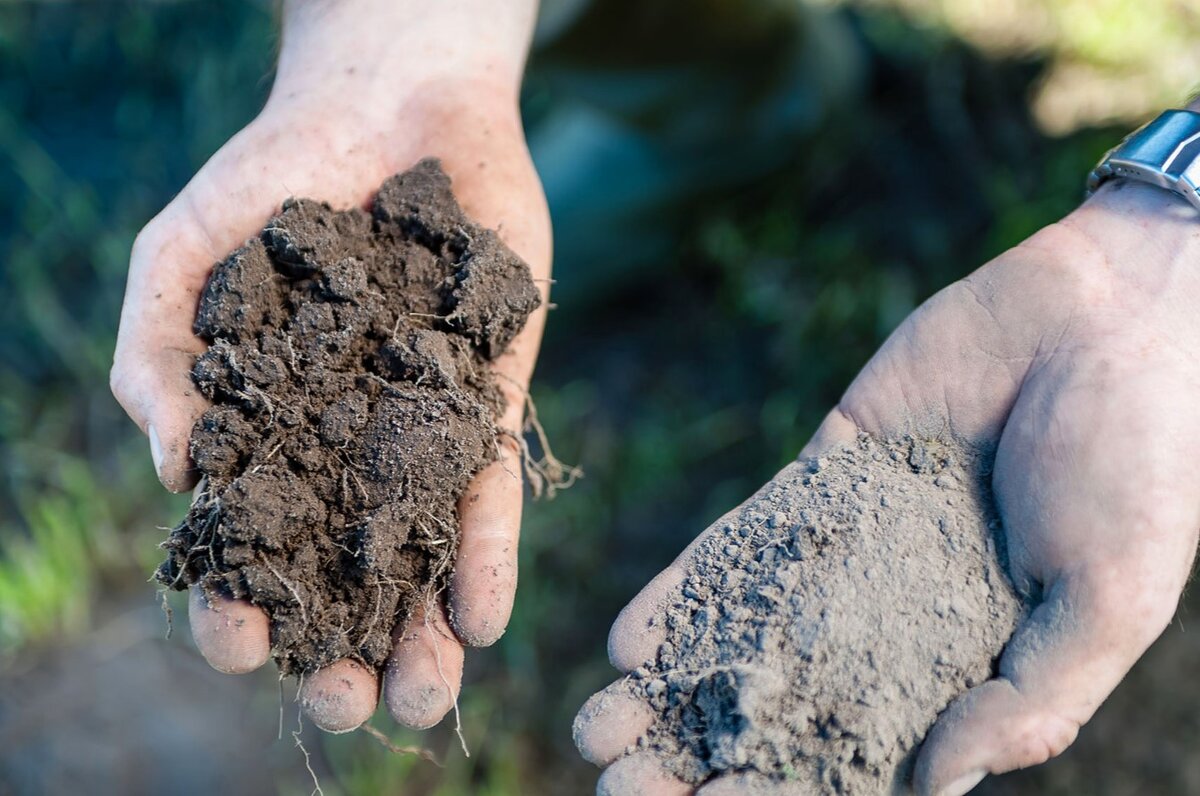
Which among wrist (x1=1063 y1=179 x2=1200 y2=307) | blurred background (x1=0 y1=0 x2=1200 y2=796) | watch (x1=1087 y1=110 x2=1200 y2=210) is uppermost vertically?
watch (x1=1087 y1=110 x2=1200 y2=210)

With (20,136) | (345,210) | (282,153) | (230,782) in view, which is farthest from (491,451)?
(20,136)

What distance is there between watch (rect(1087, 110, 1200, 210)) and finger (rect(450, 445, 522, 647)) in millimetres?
1220

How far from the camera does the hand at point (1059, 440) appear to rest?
124 centimetres

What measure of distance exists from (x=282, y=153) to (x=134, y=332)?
433 mm

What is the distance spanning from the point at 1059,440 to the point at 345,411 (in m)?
1.14

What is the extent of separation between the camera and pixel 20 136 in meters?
3.40

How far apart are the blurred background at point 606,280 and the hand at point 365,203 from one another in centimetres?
81

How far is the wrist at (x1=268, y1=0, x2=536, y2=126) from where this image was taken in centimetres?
186

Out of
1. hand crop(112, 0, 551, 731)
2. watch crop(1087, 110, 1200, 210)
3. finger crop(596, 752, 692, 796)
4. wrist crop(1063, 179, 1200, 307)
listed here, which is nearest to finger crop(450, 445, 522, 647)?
hand crop(112, 0, 551, 731)

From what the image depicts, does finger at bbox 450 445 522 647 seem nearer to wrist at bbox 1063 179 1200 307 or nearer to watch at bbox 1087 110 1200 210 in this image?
wrist at bbox 1063 179 1200 307

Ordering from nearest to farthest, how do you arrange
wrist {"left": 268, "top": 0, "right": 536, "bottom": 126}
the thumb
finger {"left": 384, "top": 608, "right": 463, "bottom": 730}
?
1. the thumb
2. finger {"left": 384, "top": 608, "right": 463, "bottom": 730}
3. wrist {"left": 268, "top": 0, "right": 536, "bottom": 126}

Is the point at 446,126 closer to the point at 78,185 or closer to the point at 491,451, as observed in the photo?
the point at 491,451

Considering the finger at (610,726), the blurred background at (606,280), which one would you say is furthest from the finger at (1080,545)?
the blurred background at (606,280)

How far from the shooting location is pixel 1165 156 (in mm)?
1561
